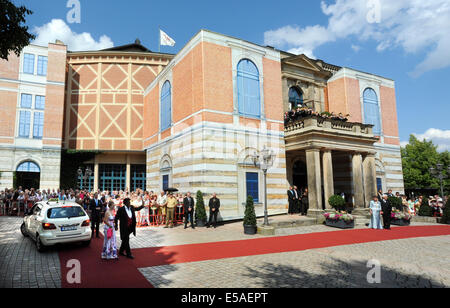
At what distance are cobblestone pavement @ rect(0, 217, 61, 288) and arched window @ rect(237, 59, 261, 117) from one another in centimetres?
1271

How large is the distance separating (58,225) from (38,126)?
20861 mm

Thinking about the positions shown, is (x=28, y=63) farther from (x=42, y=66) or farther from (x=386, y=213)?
(x=386, y=213)

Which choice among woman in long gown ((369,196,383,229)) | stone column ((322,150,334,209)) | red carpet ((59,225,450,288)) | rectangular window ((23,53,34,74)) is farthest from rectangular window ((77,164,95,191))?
woman in long gown ((369,196,383,229))

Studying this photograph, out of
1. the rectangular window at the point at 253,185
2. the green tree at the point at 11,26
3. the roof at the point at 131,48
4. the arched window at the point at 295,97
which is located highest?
the roof at the point at 131,48

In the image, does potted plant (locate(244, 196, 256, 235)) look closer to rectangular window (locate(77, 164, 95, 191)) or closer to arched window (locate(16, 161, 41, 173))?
rectangular window (locate(77, 164, 95, 191))

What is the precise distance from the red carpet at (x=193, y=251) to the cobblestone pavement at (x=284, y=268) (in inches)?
16.6

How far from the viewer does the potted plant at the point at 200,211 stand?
14844mm

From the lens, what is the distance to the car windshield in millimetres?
9102

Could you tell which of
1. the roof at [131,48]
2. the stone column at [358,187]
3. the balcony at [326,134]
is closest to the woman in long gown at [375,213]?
the stone column at [358,187]

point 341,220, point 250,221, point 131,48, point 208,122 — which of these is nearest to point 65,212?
point 250,221

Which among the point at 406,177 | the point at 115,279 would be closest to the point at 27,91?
the point at 115,279

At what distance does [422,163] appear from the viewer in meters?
40.1

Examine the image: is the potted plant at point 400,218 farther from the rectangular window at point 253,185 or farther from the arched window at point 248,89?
the arched window at point 248,89

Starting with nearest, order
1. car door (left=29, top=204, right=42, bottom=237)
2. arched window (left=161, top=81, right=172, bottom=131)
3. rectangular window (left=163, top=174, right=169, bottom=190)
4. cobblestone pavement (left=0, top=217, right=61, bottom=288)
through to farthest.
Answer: cobblestone pavement (left=0, top=217, right=61, bottom=288), car door (left=29, top=204, right=42, bottom=237), rectangular window (left=163, top=174, right=169, bottom=190), arched window (left=161, top=81, right=172, bottom=131)
